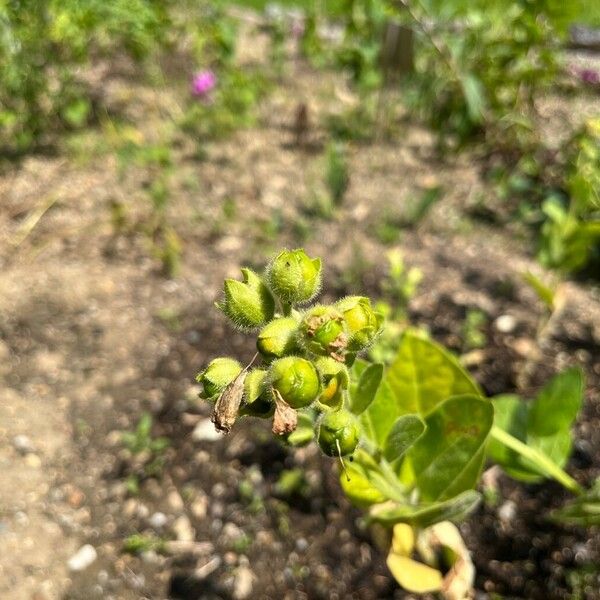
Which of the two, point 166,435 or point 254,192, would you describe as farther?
point 254,192

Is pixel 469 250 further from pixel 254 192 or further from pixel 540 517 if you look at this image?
pixel 540 517

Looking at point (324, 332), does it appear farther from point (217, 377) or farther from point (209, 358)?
point (209, 358)

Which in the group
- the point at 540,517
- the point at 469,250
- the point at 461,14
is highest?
the point at 461,14

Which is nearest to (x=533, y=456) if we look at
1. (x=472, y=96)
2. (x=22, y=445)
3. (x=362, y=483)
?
(x=362, y=483)

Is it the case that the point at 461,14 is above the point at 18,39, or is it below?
above

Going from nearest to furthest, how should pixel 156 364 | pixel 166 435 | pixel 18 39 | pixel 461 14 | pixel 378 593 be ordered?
pixel 378 593
pixel 166 435
pixel 156 364
pixel 18 39
pixel 461 14

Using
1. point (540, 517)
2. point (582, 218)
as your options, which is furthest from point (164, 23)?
point (540, 517)
